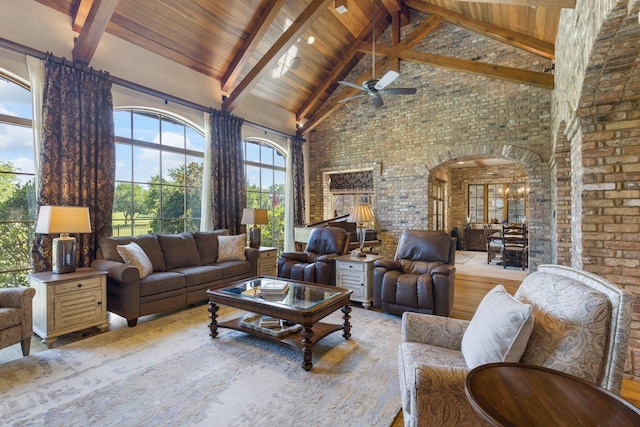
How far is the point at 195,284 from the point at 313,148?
18.0ft

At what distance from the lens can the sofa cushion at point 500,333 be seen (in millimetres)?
1444

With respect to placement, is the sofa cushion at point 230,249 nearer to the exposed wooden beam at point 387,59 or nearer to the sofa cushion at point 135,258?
the sofa cushion at point 135,258

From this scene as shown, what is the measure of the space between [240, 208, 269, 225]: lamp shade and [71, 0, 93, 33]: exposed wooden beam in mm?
3356

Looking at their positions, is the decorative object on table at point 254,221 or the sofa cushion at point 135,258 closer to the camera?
the sofa cushion at point 135,258

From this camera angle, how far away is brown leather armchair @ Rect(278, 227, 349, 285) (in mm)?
4387

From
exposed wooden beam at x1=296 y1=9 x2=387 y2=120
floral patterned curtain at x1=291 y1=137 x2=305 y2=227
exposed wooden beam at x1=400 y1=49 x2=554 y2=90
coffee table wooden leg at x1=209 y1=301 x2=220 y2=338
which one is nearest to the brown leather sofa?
Answer: coffee table wooden leg at x1=209 y1=301 x2=220 y2=338

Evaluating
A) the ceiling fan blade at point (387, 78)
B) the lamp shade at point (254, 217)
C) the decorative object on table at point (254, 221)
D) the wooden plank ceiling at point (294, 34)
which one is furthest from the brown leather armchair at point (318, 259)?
the wooden plank ceiling at point (294, 34)

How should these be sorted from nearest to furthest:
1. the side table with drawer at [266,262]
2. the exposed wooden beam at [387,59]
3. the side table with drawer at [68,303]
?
the side table with drawer at [68,303], the side table with drawer at [266,262], the exposed wooden beam at [387,59]

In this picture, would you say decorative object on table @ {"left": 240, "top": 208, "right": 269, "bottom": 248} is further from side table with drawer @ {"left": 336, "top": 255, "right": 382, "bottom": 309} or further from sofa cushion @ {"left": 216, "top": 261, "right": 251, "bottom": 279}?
side table with drawer @ {"left": 336, "top": 255, "right": 382, "bottom": 309}

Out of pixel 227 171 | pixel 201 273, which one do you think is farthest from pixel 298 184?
pixel 201 273

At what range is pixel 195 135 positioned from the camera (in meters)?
5.77

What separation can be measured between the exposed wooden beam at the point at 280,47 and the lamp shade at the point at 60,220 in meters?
3.50

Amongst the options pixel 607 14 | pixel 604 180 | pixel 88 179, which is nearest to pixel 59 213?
pixel 88 179

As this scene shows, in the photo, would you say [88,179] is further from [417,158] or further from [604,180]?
[417,158]
